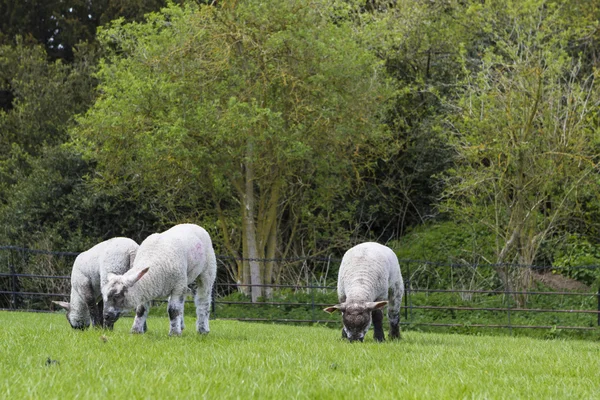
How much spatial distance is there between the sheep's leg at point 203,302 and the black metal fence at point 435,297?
4575mm

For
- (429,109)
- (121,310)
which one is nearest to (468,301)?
(429,109)

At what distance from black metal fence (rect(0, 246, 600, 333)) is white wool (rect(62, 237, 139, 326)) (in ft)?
12.2

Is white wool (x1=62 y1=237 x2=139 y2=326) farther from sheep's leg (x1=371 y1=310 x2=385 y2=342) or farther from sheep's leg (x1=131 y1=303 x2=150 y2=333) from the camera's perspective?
sheep's leg (x1=371 y1=310 x2=385 y2=342)

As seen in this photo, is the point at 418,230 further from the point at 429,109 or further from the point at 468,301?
the point at 468,301

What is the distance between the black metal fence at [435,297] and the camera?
644 inches

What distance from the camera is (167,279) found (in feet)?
30.9

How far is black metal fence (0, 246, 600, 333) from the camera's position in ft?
53.7

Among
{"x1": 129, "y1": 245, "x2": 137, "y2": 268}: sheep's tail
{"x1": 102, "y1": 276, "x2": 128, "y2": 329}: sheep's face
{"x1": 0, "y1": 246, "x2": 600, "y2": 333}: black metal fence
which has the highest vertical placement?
{"x1": 129, "y1": 245, "x2": 137, "y2": 268}: sheep's tail

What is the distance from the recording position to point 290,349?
7.82 metres

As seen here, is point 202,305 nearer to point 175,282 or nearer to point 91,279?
point 175,282

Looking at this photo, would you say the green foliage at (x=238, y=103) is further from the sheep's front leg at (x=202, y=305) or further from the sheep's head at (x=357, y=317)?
the sheep's head at (x=357, y=317)

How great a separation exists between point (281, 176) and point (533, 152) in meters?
5.90

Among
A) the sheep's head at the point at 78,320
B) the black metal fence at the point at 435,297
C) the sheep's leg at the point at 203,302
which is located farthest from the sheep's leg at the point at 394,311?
the black metal fence at the point at 435,297

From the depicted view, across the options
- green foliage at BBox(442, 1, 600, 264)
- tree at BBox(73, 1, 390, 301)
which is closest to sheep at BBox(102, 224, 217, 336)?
tree at BBox(73, 1, 390, 301)
